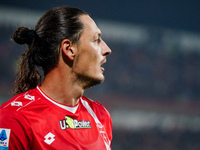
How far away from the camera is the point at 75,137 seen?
1400mm

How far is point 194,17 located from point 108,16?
3303mm

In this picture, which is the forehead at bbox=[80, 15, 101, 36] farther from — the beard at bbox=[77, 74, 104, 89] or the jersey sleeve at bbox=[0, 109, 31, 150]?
the jersey sleeve at bbox=[0, 109, 31, 150]

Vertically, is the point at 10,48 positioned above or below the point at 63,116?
below

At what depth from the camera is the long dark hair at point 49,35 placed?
1475 millimetres

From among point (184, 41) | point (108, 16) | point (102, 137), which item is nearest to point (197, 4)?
point (184, 41)

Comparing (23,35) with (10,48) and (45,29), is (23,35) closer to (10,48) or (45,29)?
(45,29)

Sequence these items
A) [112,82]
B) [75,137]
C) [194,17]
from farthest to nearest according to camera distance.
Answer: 1. [194,17]
2. [112,82]
3. [75,137]

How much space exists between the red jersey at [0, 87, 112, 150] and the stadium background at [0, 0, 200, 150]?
654 centimetres

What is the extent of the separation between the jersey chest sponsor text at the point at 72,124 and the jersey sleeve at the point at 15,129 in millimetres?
193

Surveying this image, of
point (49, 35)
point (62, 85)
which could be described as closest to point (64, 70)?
point (62, 85)

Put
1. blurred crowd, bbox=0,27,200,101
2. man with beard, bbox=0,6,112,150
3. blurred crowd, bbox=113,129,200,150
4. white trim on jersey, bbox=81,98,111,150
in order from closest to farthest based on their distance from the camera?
man with beard, bbox=0,6,112,150
white trim on jersey, bbox=81,98,111,150
blurred crowd, bbox=113,129,200,150
blurred crowd, bbox=0,27,200,101

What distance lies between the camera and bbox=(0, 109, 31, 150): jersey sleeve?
122 cm

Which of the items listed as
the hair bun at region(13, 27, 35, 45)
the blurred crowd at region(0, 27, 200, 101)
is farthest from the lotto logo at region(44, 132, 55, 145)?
the blurred crowd at region(0, 27, 200, 101)

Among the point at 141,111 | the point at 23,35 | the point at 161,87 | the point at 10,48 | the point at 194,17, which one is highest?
the point at 23,35
